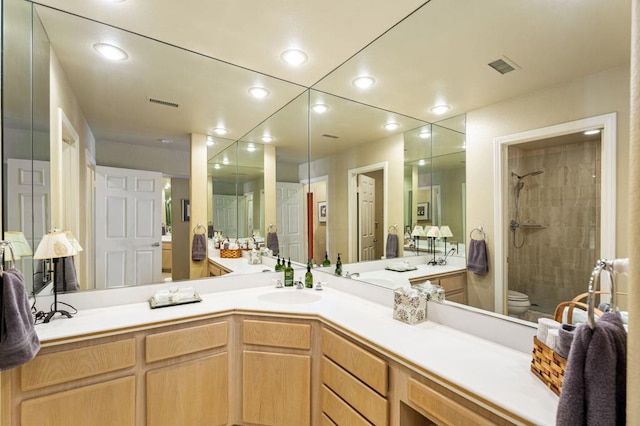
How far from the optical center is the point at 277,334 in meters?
1.79

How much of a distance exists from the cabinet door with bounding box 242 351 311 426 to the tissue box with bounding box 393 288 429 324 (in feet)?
2.06

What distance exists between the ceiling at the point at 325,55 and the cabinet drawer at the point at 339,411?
1.62 meters

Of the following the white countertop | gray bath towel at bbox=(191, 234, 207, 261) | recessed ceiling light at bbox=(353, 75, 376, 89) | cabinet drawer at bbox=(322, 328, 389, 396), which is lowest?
cabinet drawer at bbox=(322, 328, 389, 396)

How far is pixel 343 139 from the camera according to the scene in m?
2.65

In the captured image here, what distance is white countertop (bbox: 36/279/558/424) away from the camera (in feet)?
3.23

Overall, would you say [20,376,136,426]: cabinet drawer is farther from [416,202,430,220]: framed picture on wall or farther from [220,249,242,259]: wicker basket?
[416,202,430,220]: framed picture on wall

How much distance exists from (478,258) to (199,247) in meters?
1.98

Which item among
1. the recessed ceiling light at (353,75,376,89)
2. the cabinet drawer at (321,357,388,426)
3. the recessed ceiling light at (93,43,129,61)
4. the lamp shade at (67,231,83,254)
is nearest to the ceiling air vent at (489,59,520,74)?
the recessed ceiling light at (353,75,376,89)

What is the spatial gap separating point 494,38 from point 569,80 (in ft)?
1.80

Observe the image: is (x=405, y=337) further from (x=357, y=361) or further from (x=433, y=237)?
(x=433, y=237)

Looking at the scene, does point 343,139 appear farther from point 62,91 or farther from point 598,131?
point 62,91

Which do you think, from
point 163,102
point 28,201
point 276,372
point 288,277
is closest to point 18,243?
point 28,201

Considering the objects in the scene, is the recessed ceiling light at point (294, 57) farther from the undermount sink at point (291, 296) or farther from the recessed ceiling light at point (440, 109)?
the undermount sink at point (291, 296)

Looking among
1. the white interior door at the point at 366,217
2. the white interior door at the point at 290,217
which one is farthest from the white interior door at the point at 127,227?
the white interior door at the point at 366,217
